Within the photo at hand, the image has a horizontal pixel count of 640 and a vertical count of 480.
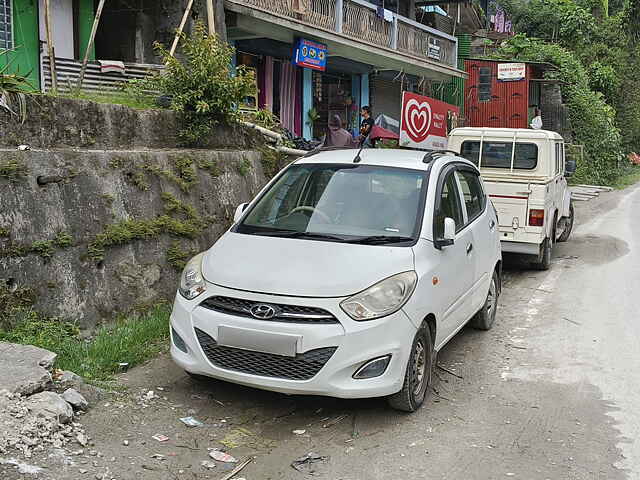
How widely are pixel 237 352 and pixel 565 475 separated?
2184mm

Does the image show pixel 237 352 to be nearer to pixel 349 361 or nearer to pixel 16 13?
pixel 349 361

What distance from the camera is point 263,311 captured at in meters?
4.53

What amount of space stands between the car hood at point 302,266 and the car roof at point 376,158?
44.4 inches

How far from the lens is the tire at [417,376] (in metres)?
4.79

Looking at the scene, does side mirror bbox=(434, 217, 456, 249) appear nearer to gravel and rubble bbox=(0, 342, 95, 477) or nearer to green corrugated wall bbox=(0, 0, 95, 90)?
gravel and rubble bbox=(0, 342, 95, 477)

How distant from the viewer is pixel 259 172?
9719mm

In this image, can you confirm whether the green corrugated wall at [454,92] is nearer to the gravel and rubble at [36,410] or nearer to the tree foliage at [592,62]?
the tree foliage at [592,62]

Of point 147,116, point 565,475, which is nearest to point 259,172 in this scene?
point 147,116

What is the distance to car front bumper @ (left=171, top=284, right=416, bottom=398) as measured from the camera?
4441 mm

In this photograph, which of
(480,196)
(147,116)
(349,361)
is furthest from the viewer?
(147,116)

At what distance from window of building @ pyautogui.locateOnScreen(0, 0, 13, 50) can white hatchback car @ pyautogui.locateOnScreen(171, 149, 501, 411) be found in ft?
26.8

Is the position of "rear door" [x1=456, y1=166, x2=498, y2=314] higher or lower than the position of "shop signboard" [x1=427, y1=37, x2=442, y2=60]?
lower

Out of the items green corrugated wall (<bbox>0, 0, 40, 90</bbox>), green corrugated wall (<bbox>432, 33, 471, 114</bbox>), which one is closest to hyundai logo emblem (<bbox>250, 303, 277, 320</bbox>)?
green corrugated wall (<bbox>0, 0, 40, 90</bbox>)

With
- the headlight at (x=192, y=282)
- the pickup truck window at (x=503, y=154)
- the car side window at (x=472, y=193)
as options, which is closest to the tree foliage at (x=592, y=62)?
the pickup truck window at (x=503, y=154)
